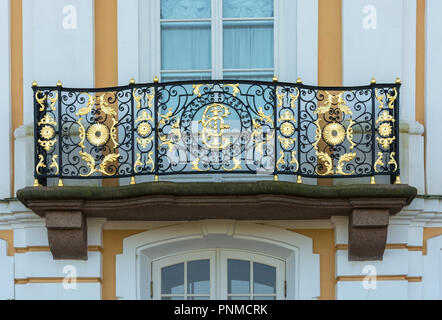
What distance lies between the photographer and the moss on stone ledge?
56.4 feet

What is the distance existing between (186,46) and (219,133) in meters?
1.69

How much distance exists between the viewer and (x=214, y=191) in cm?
1725

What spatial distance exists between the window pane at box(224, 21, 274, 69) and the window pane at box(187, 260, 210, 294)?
226cm

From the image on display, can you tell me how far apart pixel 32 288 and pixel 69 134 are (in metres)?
1.72

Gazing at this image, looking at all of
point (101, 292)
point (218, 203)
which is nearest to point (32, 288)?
point (101, 292)

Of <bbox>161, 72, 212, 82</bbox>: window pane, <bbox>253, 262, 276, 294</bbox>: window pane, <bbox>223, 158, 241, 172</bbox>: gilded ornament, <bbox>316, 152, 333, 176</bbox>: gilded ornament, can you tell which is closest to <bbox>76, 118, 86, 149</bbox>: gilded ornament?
<bbox>161, 72, 212, 82</bbox>: window pane

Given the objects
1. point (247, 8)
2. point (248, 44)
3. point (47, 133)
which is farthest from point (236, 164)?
point (247, 8)

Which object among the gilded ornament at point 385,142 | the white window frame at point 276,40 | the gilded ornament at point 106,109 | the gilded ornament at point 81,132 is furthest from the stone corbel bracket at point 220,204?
the white window frame at point 276,40

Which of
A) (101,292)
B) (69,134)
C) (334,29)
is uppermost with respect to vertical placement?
(334,29)

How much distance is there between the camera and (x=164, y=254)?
60.2 ft

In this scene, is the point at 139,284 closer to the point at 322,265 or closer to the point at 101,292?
the point at 101,292

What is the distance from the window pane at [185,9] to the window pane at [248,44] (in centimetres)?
30

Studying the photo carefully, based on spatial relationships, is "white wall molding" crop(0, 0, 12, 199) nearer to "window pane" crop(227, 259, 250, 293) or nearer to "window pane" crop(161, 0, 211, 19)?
"window pane" crop(161, 0, 211, 19)

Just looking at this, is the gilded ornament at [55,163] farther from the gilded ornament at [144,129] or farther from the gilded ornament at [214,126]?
the gilded ornament at [214,126]
